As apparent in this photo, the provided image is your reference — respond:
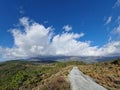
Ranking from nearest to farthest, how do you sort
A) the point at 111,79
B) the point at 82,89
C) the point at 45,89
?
the point at 82,89, the point at 45,89, the point at 111,79

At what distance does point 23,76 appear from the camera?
117875 millimetres

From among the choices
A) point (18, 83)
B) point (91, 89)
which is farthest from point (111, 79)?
point (18, 83)

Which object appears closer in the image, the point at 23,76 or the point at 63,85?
the point at 63,85

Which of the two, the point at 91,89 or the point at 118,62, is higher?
the point at 118,62

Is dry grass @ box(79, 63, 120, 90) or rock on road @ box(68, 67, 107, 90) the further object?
dry grass @ box(79, 63, 120, 90)

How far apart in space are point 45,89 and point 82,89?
10642 mm

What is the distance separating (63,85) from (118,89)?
16.1 m

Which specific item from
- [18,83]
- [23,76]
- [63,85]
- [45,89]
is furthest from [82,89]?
[23,76]

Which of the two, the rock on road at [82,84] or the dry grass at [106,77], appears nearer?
the rock on road at [82,84]

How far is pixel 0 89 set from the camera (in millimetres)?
109812

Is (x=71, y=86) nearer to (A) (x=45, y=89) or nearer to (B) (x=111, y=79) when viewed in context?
(A) (x=45, y=89)

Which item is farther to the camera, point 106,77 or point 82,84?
A: point 106,77

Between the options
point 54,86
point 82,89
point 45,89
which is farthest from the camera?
point 45,89

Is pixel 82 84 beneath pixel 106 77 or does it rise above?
beneath
